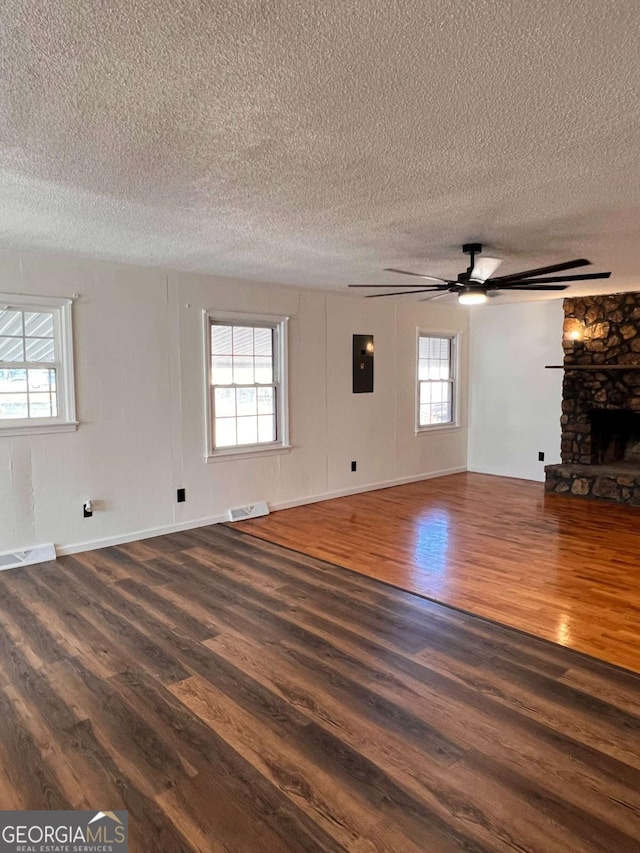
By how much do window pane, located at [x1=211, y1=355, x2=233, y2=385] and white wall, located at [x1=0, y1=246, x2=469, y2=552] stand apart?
20 cm

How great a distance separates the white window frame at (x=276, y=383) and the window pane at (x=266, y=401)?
0.18 feet

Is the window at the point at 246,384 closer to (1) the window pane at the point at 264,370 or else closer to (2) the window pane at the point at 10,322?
(1) the window pane at the point at 264,370

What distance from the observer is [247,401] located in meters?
5.70

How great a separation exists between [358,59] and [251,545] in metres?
3.85

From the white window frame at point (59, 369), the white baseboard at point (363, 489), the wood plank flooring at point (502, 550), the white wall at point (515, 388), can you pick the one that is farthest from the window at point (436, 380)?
the white window frame at point (59, 369)

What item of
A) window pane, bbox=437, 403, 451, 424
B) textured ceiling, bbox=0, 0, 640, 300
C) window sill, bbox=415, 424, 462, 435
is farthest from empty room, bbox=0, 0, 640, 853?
window pane, bbox=437, 403, 451, 424

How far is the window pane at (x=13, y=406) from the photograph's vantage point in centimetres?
421

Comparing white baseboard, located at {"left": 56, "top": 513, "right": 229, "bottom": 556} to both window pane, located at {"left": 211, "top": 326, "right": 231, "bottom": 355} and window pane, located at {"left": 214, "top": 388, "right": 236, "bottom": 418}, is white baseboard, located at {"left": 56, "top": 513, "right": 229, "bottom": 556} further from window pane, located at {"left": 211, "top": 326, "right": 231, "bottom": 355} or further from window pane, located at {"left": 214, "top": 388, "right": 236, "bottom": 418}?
window pane, located at {"left": 211, "top": 326, "right": 231, "bottom": 355}

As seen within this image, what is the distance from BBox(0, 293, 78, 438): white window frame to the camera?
427cm

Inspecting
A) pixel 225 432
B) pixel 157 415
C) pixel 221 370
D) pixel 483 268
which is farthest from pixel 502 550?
pixel 157 415

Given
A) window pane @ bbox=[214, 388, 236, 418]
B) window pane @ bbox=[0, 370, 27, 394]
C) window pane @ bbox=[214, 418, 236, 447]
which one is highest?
window pane @ bbox=[0, 370, 27, 394]

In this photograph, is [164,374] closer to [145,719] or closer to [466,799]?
[145,719]

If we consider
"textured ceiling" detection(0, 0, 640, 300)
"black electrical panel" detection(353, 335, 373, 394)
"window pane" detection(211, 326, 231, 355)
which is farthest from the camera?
"black electrical panel" detection(353, 335, 373, 394)

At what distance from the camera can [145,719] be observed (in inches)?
92.4
